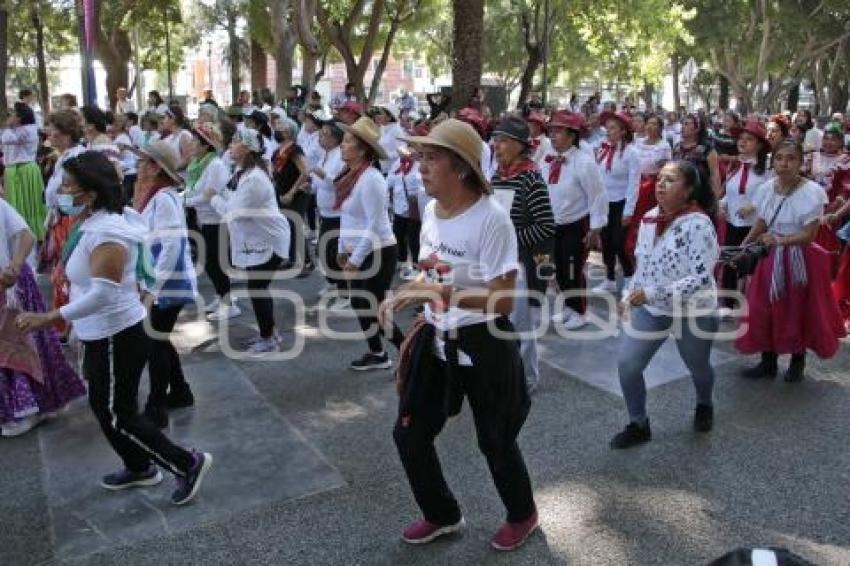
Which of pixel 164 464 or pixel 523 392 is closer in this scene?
pixel 523 392

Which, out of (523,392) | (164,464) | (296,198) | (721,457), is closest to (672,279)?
(721,457)

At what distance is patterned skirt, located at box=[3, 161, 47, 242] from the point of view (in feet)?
33.0

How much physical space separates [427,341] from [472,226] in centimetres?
54

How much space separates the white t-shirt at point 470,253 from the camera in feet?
10.8

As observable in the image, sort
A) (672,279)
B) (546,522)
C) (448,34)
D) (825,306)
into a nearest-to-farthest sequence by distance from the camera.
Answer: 1. (546,522)
2. (672,279)
3. (825,306)
4. (448,34)

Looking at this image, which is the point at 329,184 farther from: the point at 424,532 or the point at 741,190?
the point at 424,532

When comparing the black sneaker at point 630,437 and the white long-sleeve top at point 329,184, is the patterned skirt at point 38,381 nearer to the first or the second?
the white long-sleeve top at point 329,184

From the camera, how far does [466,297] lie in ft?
10.8

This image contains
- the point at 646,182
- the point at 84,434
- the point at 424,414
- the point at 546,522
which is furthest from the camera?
the point at 646,182

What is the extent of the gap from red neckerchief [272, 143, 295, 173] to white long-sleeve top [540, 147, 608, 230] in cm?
307

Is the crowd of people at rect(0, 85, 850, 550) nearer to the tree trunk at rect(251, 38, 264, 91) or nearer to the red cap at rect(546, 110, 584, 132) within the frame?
the red cap at rect(546, 110, 584, 132)

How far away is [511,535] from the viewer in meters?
3.71

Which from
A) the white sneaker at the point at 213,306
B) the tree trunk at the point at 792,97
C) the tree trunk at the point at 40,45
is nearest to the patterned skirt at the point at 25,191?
the white sneaker at the point at 213,306

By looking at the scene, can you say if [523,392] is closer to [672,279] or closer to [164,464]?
[672,279]
